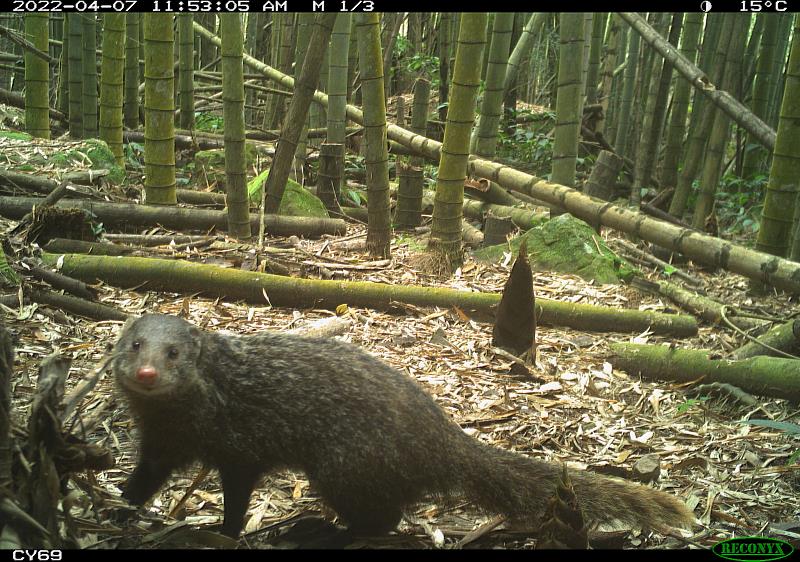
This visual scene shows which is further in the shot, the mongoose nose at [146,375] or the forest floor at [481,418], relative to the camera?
the forest floor at [481,418]

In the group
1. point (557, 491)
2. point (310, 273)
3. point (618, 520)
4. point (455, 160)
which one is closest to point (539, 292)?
point (455, 160)

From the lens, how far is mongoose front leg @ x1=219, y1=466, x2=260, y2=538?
287 cm

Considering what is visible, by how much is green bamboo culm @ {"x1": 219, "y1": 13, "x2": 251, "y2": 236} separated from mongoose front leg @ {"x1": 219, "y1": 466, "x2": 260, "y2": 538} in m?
3.82

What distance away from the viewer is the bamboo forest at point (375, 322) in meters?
2.90

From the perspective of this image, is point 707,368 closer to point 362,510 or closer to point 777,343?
point 777,343

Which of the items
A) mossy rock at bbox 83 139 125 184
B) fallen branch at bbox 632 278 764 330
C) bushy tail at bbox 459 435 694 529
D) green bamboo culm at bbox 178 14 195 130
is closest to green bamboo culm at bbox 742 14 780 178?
fallen branch at bbox 632 278 764 330

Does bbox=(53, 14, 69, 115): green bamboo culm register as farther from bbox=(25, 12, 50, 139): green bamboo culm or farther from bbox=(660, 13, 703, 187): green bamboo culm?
bbox=(660, 13, 703, 187): green bamboo culm

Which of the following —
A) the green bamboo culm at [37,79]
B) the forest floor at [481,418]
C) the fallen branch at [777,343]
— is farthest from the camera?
the green bamboo culm at [37,79]

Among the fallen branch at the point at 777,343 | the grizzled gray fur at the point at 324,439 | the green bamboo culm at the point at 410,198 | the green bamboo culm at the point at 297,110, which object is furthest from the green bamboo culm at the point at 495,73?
the grizzled gray fur at the point at 324,439

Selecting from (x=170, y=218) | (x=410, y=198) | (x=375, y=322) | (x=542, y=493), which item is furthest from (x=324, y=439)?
(x=410, y=198)

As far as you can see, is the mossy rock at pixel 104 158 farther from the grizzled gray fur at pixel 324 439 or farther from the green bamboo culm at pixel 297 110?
the grizzled gray fur at pixel 324 439

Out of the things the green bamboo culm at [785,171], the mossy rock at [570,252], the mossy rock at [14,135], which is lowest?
the mossy rock at [570,252]

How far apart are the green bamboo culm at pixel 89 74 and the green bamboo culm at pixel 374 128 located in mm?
3406

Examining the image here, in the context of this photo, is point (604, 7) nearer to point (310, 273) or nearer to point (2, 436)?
point (310, 273)
